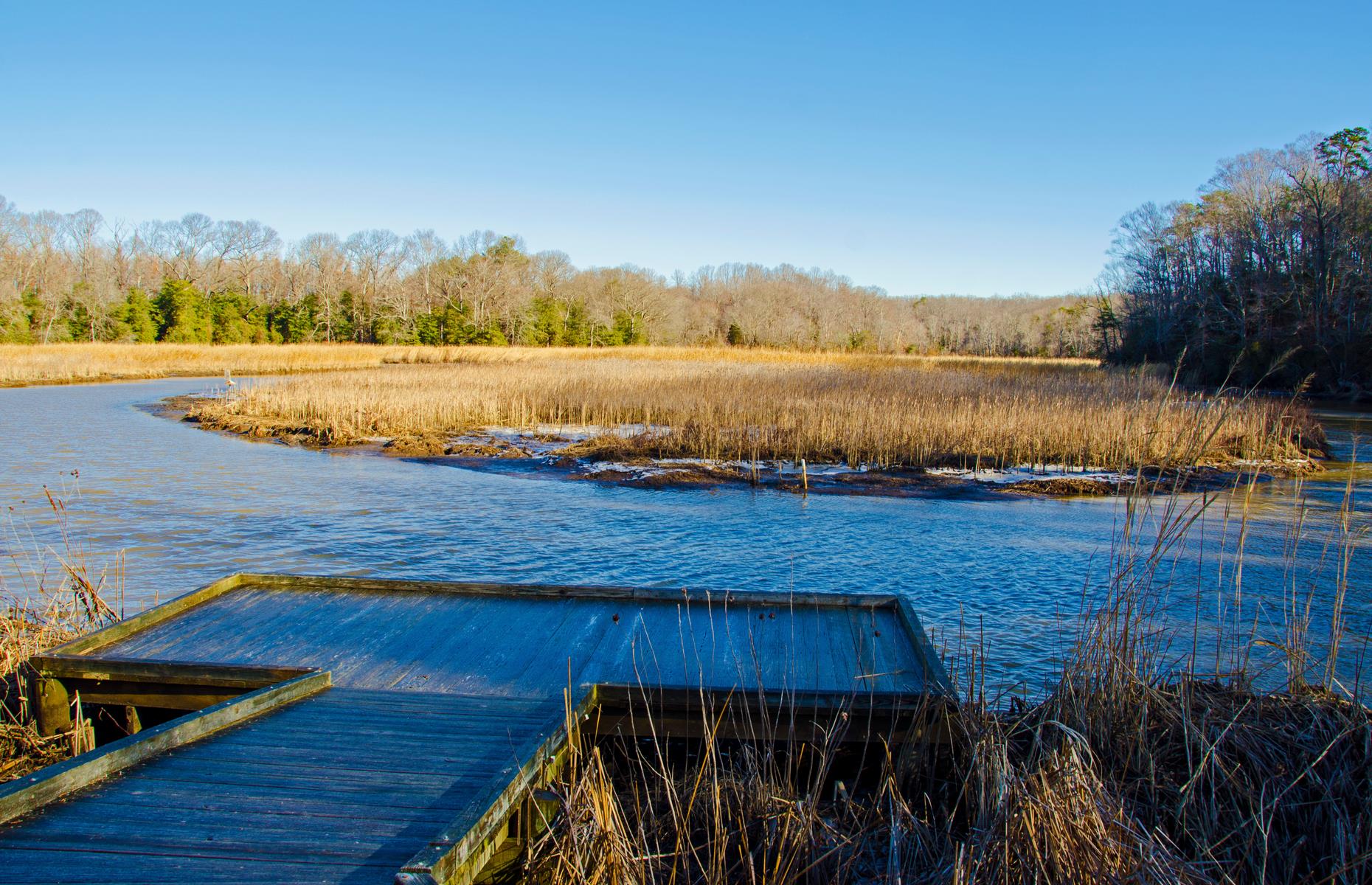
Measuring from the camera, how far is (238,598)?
17.9ft

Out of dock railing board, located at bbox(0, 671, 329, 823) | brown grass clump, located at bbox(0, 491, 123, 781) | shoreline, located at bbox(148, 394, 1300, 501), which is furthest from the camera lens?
shoreline, located at bbox(148, 394, 1300, 501)

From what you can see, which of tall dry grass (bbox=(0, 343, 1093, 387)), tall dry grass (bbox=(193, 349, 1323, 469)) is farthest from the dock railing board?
tall dry grass (bbox=(0, 343, 1093, 387))

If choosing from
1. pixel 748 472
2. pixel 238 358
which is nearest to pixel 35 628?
pixel 748 472

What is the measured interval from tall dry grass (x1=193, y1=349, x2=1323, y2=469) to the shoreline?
0.33 meters

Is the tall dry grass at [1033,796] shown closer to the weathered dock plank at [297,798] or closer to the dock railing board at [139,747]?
the weathered dock plank at [297,798]

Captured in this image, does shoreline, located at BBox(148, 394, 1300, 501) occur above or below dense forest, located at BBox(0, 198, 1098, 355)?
below

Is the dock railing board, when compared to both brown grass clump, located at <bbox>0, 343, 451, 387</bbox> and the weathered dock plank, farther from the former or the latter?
brown grass clump, located at <bbox>0, 343, 451, 387</bbox>

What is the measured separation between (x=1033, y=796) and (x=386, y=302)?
203 ft

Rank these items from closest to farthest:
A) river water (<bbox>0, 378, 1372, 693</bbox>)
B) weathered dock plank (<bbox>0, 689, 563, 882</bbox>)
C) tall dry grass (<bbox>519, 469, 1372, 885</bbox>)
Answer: weathered dock plank (<bbox>0, 689, 563, 882</bbox>), tall dry grass (<bbox>519, 469, 1372, 885</bbox>), river water (<bbox>0, 378, 1372, 693</bbox>)

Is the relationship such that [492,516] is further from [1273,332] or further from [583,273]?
[583,273]

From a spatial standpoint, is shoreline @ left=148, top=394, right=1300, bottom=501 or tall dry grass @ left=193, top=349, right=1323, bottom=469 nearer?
shoreline @ left=148, top=394, right=1300, bottom=501

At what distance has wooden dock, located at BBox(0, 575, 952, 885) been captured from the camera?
2.53 metres

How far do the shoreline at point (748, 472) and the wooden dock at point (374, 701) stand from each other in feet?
25.8

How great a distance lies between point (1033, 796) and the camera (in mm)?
3125
